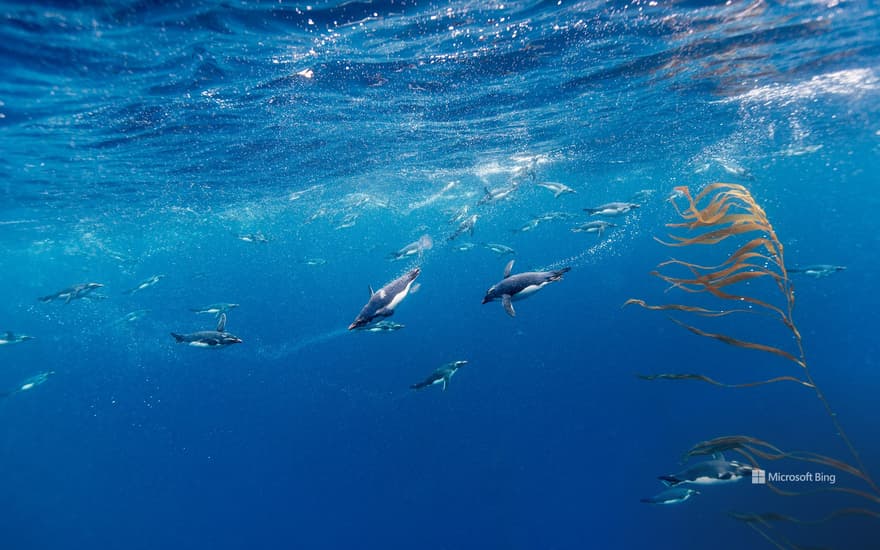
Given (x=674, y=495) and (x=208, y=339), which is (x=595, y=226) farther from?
(x=208, y=339)

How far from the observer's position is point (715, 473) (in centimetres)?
668

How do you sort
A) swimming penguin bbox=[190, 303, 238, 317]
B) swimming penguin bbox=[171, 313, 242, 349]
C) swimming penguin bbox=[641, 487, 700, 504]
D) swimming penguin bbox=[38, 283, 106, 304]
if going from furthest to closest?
swimming penguin bbox=[190, 303, 238, 317] → swimming penguin bbox=[38, 283, 106, 304] → swimming penguin bbox=[171, 313, 242, 349] → swimming penguin bbox=[641, 487, 700, 504]

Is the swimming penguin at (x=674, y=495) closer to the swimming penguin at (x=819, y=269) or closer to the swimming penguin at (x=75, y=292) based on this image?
the swimming penguin at (x=819, y=269)

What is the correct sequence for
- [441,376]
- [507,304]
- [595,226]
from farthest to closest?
[595,226]
[441,376]
[507,304]

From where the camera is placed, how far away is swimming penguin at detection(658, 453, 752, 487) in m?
6.60

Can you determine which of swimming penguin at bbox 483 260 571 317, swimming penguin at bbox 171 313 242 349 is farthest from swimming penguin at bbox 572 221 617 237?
swimming penguin at bbox 171 313 242 349

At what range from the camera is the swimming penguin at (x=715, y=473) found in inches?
260

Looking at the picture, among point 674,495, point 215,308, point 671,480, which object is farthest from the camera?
point 215,308

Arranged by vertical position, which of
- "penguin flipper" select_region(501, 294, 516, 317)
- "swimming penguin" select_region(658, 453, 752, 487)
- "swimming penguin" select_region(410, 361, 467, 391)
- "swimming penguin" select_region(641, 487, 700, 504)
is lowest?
"swimming penguin" select_region(641, 487, 700, 504)

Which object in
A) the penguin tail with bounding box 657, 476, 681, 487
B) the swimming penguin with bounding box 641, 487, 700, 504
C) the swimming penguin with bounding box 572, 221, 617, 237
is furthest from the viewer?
the swimming penguin with bounding box 572, 221, 617, 237

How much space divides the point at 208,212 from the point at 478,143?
21.2m

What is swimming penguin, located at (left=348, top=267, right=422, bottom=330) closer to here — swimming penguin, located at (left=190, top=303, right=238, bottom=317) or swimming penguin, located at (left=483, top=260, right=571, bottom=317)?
swimming penguin, located at (left=483, top=260, right=571, bottom=317)

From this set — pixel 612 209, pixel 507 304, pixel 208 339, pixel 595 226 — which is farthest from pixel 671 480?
pixel 208 339

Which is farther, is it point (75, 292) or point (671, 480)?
point (75, 292)
